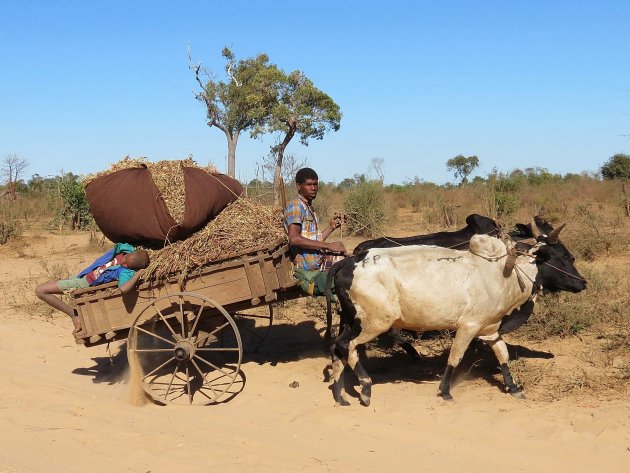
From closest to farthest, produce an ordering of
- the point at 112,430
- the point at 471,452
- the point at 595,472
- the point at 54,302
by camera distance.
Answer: the point at 595,472, the point at 471,452, the point at 112,430, the point at 54,302

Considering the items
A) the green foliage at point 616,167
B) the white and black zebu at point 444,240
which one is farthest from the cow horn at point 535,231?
the green foliage at point 616,167

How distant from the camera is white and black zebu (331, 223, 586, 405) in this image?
18.8ft

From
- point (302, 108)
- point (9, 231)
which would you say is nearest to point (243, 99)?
point (302, 108)

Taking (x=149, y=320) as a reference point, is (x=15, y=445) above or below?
below

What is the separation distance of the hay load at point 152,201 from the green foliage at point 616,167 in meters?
20.6

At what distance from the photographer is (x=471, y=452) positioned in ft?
15.5

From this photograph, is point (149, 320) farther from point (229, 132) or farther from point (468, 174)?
point (468, 174)

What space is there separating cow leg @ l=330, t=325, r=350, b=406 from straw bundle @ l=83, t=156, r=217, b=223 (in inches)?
74.2

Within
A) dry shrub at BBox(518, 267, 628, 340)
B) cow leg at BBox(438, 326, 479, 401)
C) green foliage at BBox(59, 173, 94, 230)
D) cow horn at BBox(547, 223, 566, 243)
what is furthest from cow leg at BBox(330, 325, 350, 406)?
green foliage at BBox(59, 173, 94, 230)

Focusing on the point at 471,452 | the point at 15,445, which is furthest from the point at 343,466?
the point at 15,445

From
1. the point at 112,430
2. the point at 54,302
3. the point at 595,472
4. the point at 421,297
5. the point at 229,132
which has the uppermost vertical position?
the point at 229,132

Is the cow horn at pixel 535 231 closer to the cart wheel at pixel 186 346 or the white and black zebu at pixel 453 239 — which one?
the white and black zebu at pixel 453 239

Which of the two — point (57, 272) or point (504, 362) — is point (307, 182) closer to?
point (504, 362)

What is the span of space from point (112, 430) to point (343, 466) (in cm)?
203
